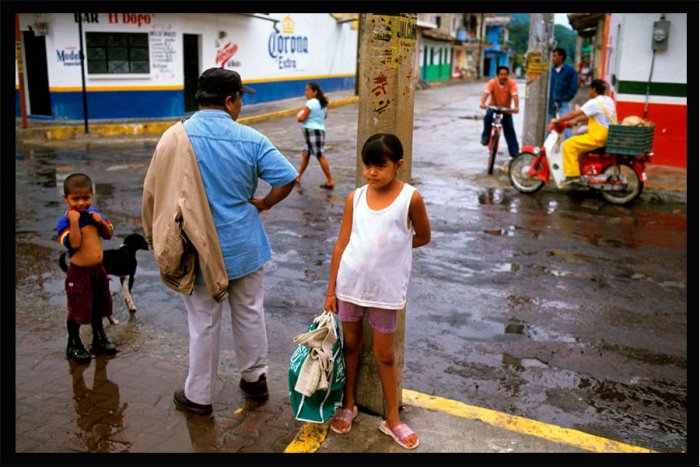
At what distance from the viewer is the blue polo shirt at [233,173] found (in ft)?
11.2

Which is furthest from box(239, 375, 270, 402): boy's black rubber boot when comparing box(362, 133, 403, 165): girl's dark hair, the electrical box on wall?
the electrical box on wall

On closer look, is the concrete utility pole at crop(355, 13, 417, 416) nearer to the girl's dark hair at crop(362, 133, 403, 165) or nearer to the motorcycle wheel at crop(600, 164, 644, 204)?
the girl's dark hair at crop(362, 133, 403, 165)

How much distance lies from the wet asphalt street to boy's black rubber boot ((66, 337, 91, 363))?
9 centimetres

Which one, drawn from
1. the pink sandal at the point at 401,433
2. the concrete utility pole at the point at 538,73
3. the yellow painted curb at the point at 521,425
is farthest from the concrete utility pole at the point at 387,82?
the concrete utility pole at the point at 538,73

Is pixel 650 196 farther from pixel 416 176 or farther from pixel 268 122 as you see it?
pixel 268 122

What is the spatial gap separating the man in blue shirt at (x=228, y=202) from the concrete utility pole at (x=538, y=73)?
328 inches

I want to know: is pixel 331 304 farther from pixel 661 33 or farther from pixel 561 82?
pixel 561 82

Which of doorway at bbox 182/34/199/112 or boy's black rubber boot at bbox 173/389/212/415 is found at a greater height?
doorway at bbox 182/34/199/112

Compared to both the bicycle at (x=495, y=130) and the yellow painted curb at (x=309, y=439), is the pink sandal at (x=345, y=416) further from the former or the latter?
the bicycle at (x=495, y=130)

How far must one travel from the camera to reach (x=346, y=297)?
10.6 feet

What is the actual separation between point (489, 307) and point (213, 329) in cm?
261

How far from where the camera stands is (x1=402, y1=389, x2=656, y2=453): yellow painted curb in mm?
3340

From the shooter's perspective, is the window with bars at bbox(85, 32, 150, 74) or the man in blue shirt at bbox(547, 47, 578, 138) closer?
the man in blue shirt at bbox(547, 47, 578, 138)

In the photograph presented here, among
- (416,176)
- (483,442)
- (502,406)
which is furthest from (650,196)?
(483,442)
